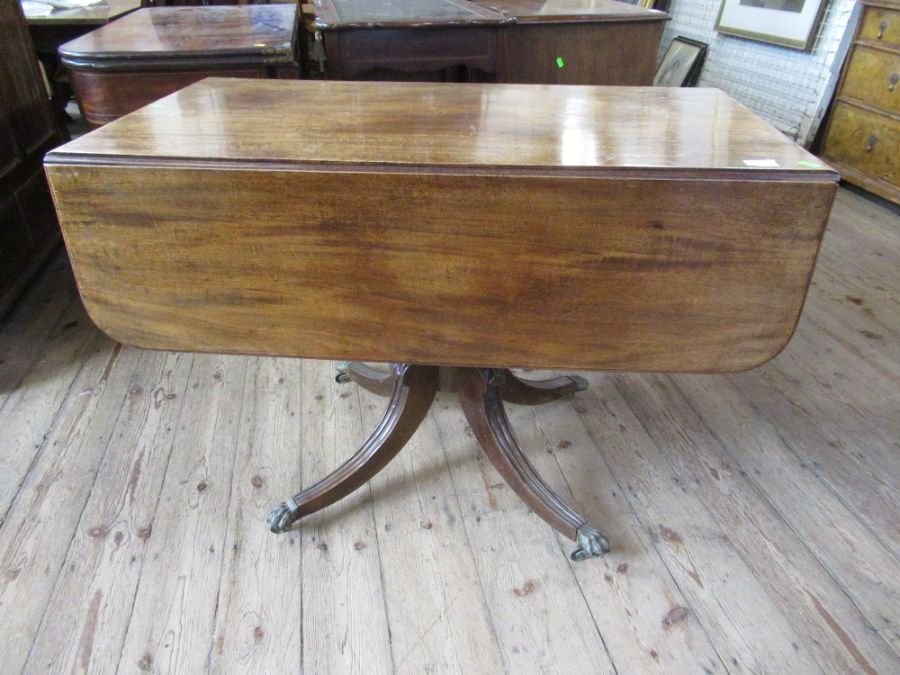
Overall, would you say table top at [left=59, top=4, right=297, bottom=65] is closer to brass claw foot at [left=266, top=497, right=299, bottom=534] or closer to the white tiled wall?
brass claw foot at [left=266, top=497, right=299, bottom=534]

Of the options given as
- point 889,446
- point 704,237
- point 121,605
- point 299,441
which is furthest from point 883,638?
point 121,605

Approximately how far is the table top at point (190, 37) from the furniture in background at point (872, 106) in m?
2.52

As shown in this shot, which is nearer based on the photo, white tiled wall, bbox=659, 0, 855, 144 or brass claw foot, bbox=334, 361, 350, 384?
brass claw foot, bbox=334, 361, 350, 384

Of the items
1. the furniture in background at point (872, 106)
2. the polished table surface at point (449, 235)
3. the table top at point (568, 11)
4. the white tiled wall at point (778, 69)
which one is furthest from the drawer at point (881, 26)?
the polished table surface at point (449, 235)

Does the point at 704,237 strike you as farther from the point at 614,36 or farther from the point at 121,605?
the point at 614,36

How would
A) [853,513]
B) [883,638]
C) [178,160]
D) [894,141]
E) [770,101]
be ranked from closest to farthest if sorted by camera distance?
1. [178,160]
2. [883,638]
3. [853,513]
4. [894,141]
5. [770,101]

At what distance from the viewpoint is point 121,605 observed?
3.73 feet

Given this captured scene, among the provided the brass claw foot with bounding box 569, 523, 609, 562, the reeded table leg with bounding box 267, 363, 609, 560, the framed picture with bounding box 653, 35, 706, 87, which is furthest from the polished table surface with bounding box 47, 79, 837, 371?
the framed picture with bounding box 653, 35, 706, 87

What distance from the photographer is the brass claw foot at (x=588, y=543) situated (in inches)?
47.2

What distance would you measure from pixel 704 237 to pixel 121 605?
1167mm

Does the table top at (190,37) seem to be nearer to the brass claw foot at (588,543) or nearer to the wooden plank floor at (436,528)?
the wooden plank floor at (436,528)

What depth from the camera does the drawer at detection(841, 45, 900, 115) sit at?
2713 millimetres

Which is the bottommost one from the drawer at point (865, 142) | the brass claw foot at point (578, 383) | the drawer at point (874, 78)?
the brass claw foot at point (578, 383)

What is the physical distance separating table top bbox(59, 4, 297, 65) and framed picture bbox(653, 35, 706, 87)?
2.69 metres
